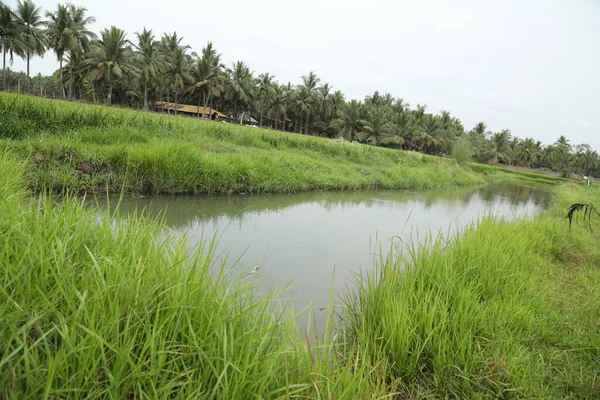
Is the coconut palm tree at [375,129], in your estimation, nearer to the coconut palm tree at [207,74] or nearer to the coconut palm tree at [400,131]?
the coconut palm tree at [400,131]

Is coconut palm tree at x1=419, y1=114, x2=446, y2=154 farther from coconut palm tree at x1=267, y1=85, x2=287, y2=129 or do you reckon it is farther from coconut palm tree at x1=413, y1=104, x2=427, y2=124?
coconut palm tree at x1=267, y1=85, x2=287, y2=129

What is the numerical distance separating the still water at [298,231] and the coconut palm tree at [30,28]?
29.4 metres

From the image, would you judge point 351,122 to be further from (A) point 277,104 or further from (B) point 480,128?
(B) point 480,128

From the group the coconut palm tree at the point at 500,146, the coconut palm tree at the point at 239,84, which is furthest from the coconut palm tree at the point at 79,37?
the coconut palm tree at the point at 500,146

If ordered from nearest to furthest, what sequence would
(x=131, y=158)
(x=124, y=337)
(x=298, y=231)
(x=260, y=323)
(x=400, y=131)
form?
1. (x=124, y=337)
2. (x=260, y=323)
3. (x=298, y=231)
4. (x=131, y=158)
5. (x=400, y=131)

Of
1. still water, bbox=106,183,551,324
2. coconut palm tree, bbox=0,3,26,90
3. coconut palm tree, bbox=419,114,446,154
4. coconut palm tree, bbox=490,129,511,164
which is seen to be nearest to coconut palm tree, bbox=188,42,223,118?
coconut palm tree, bbox=0,3,26,90

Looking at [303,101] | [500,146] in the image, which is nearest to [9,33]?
[303,101]

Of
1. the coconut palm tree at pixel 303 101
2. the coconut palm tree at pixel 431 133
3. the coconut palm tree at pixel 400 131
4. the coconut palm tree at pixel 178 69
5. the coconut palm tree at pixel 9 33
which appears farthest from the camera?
the coconut palm tree at pixel 303 101

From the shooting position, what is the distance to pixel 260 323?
139cm

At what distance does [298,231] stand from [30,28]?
32722 millimetres

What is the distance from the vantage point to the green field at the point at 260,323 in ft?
3.17

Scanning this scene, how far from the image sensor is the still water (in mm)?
2848

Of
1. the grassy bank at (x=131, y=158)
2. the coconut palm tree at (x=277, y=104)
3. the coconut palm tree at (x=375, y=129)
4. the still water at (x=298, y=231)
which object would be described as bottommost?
the still water at (x=298, y=231)

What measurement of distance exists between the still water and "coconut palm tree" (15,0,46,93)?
96.4 feet
